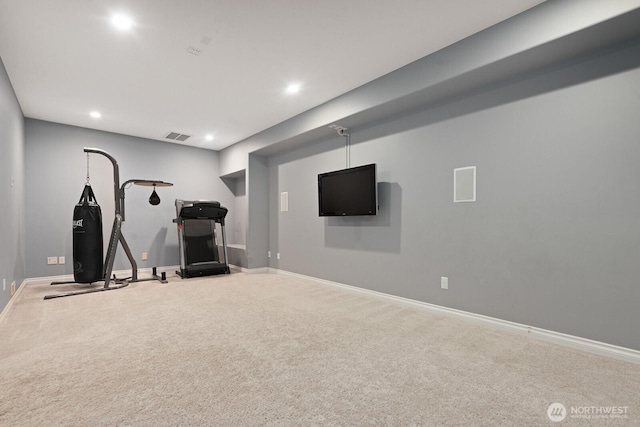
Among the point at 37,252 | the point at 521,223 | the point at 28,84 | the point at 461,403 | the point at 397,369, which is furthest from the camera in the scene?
the point at 37,252

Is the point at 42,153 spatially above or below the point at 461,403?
Result: above

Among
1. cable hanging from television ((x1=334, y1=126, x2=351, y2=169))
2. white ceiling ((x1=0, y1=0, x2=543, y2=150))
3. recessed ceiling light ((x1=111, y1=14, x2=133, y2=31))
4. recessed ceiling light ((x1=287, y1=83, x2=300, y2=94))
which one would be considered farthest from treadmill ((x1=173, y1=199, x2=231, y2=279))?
recessed ceiling light ((x1=111, y1=14, x2=133, y2=31))

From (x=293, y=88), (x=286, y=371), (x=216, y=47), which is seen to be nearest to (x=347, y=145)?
(x=293, y=88)

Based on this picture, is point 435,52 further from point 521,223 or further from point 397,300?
point 397,300

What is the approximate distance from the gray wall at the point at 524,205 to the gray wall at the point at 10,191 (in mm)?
4006

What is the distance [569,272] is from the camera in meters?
2.52

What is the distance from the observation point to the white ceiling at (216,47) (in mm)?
2424

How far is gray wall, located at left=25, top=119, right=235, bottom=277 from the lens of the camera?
4.96 m

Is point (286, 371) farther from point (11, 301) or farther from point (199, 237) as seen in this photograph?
point (199, 237)

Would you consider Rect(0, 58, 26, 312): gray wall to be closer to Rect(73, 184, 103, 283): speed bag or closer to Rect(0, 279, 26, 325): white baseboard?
Rect(0, 279, 26, 325): white baseboard

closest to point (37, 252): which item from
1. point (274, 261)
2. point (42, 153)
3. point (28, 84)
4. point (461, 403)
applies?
point (42, 153)

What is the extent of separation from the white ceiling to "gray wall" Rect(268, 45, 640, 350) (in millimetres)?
820

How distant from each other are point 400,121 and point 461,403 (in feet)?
10.1

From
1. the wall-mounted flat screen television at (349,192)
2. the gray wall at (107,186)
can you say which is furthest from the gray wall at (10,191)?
the wall-mounted flat screen television at (349,192)
